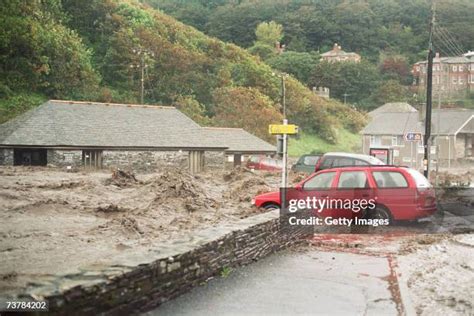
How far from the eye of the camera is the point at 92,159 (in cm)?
4172

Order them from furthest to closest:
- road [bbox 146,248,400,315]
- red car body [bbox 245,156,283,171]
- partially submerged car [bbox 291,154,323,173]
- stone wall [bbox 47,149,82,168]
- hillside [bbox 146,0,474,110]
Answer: hillside [bbox 146,0,474,110]
red car body [bbox 245,156,283,171]
stone wall [bbox 47,149,82,168]
partially submerged car [bbox 291,154,323,173]
road [bbox 146,248,400,315]

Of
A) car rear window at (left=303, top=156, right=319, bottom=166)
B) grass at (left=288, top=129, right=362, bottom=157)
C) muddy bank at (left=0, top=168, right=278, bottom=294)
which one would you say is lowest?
muddy bank at (left=0, top=168, right=278, bottom=294)

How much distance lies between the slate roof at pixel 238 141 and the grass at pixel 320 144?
11.2 ft

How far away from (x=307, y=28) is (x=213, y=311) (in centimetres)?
9203

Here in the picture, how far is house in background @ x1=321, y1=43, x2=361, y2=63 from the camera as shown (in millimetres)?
85688

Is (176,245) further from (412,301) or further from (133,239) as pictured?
(133,239)

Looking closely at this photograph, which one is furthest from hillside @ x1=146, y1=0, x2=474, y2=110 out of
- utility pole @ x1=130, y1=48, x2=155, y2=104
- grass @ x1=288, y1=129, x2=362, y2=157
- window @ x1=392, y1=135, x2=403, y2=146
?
utility pole @ x1=130, y1=48, x2=155, y2=104

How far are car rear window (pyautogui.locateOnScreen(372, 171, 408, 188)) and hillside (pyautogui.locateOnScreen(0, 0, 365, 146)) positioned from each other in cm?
3970

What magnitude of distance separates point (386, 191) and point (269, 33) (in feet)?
262

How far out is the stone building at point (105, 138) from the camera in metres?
40.1

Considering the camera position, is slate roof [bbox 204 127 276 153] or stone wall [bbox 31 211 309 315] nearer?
stone wall [bbox 31 211 309 315]

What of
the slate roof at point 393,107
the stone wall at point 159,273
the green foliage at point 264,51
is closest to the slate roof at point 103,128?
the slate roof at point 393,107

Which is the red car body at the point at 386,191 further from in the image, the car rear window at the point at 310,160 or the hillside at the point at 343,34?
the hillside at the point at 343,34

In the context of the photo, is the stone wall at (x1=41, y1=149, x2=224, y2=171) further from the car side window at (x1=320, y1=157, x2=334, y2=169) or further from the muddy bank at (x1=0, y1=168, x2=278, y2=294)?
the car side window at (x1=320, y1=157, x2=334, y2=169)
